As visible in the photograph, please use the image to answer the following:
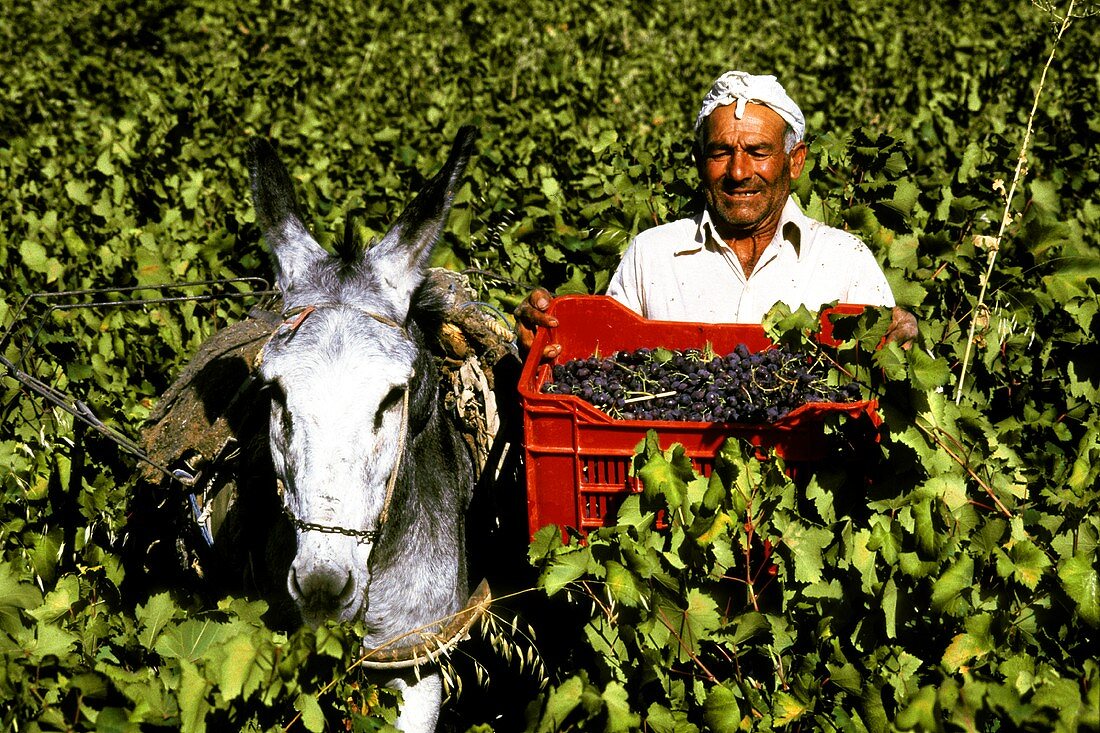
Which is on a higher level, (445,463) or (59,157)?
(59,157)

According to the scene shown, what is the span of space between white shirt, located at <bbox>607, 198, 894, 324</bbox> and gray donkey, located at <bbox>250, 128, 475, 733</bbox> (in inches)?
45.5

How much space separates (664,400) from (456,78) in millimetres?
7466

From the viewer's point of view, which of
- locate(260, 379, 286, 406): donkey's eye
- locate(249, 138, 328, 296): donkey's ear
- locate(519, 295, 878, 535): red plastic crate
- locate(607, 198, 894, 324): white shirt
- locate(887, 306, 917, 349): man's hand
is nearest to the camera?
locate(260, 379, 286, 406): donkey's eye

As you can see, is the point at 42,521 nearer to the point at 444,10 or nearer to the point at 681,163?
the point at 681,163

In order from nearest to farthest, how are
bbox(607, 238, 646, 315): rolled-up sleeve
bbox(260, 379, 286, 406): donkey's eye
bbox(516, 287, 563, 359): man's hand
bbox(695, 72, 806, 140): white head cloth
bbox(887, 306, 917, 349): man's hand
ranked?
bbox(260, 379, 286, 406): donkey's eye
bbox(887, 306, 917, 349): man's hand
bbox(516, 287, 563, 359): man's hand
bbox(695, 72, 806, 140): white head cloth
bbox(607, 238, 646, 315): rolled-up sleeve

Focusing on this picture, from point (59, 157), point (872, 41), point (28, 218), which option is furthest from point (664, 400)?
point (872, 41)

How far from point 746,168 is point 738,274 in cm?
45

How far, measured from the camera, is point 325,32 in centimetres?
1334

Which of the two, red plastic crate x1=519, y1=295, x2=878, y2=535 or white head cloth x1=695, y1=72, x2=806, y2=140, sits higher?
white head cloth x1=695, y1=72, x2=806, y2=140

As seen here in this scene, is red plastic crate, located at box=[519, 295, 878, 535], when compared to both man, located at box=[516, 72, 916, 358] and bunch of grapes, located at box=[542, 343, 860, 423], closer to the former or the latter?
bunch of grapes, located at box=[542, 343, 860, 423]

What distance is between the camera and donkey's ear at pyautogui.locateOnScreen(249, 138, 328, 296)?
334cm

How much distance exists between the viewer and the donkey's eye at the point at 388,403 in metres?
2.86

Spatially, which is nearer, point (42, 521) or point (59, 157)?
point (42, 521)

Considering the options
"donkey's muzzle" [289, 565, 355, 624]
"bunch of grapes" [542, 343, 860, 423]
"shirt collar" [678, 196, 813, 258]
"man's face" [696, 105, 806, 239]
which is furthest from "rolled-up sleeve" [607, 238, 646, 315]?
"donkey's muzzle" [289, 565, 355, 624]
